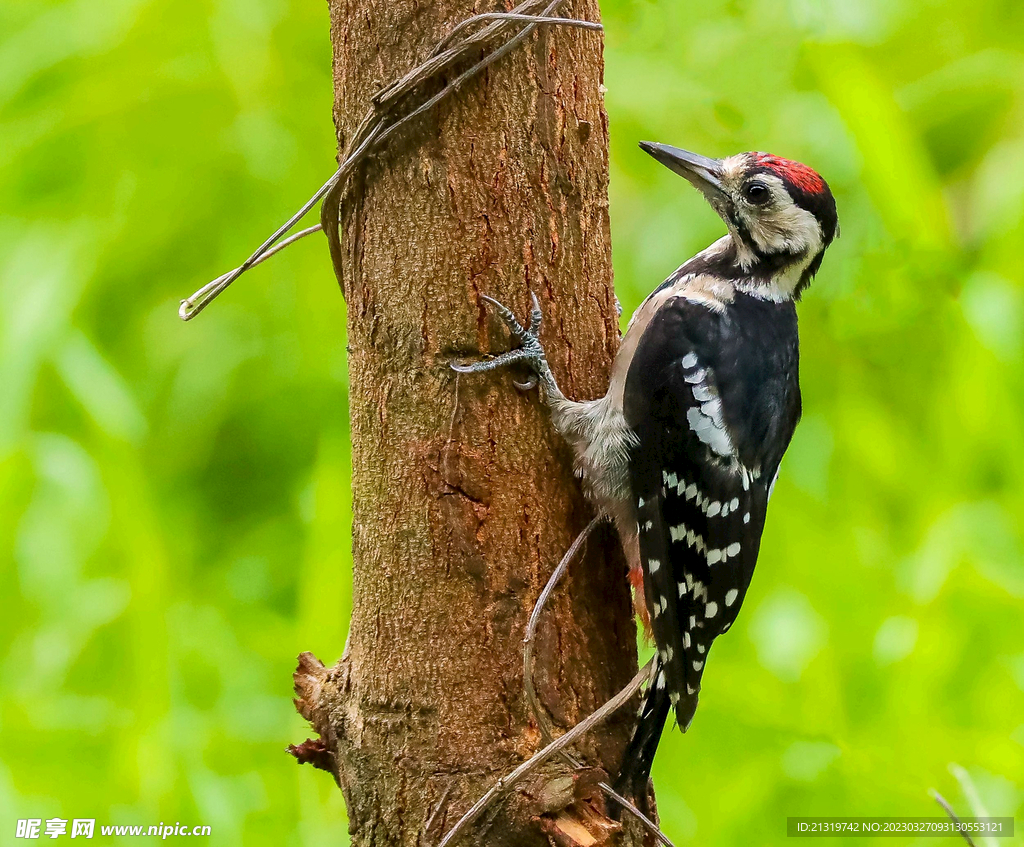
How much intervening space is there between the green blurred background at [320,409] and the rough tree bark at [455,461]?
3.59ft

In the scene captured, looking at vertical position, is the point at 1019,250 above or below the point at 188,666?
above

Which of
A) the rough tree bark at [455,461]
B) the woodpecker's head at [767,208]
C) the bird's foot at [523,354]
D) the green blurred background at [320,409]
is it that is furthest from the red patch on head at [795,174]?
the green blurred background at [320,409]

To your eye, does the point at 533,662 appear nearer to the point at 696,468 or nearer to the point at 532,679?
the point at 532,679

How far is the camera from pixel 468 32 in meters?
1.09

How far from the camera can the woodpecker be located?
4.10ft

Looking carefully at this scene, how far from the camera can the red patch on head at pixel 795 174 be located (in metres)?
1.51


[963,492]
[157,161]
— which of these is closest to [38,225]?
[157,161]

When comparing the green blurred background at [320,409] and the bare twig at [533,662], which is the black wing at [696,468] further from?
the green blurred background at [320,409]

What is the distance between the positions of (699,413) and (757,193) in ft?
1.35

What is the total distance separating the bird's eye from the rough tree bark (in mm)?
463

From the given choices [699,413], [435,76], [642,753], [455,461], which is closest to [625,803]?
[642,753]

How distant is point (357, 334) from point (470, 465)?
0.23 m

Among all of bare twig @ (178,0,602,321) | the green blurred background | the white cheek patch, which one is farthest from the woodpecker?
the green blurred background

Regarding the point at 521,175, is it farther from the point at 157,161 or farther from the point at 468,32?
the point at 157,161
